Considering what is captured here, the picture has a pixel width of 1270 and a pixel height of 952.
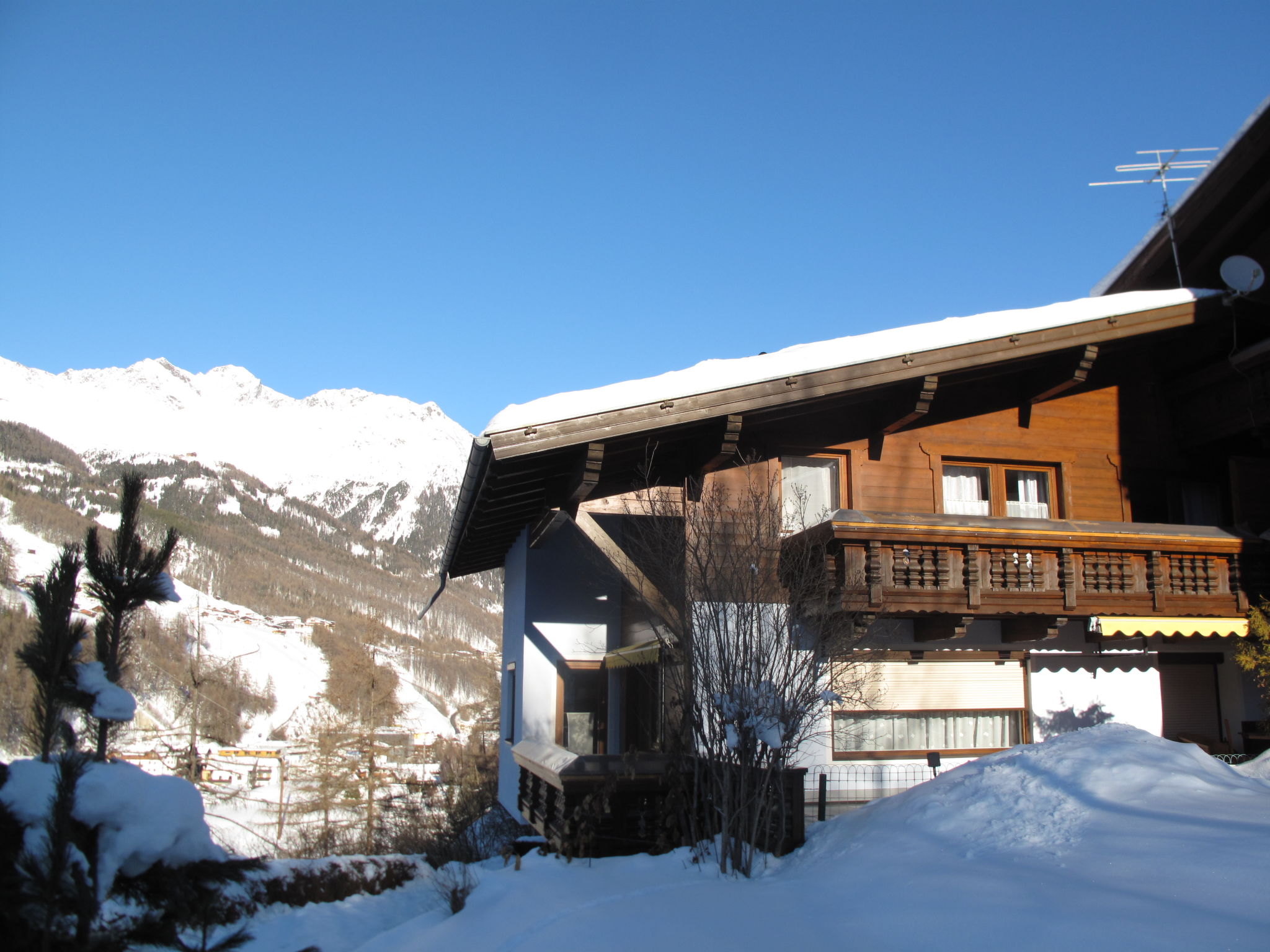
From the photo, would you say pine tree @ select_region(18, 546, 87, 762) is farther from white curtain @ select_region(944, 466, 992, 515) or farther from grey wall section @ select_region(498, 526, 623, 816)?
white curtain @ select_region(944, 466, 992, 515)

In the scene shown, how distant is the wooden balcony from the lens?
1077 centimetres

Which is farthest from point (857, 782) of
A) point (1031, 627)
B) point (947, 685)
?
point (1031, 627)

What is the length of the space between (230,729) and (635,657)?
49.7 meters

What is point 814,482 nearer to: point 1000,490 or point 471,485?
point 1000,490

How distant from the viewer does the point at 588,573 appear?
14086mm

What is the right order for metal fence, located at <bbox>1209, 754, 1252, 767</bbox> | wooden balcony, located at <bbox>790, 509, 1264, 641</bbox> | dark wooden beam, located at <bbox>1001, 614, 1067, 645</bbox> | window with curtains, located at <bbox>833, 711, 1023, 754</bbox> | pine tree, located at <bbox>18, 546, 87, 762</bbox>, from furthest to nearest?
metal fence, located at <bbox>1209, 754, 1252, 767</bbox>, window with curtains, located at <bbox>833, 711, 1023, 754</bbox>, dark wooden beam, located at <bbox>1001, 614, 1067, 645</bbox>, wooden balcony, located at <bbox>790, 509, 1264, 641</bbox>, pine tree, located at <bbox>18, 546, 87, 762</bbox>

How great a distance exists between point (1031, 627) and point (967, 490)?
7.03ft

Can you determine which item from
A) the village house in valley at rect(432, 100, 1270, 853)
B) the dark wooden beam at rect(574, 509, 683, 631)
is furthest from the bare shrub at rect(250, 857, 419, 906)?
the dark wooden beam at rect(574, 509, 683, 631)

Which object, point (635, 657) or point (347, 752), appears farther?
point (347, 752)

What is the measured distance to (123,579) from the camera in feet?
12.5

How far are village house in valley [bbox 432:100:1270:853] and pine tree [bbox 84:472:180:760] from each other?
231 inches

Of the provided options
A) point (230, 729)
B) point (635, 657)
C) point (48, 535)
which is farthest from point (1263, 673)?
point (48, 535)

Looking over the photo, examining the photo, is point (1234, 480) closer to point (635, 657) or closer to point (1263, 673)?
point (1263, 673)

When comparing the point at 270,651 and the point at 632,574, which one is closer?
the point at 632,574
